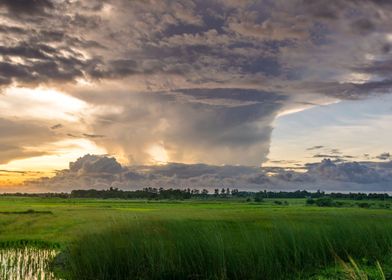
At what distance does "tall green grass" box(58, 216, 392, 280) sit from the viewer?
11891 mm

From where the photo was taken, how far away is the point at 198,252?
12.1 m

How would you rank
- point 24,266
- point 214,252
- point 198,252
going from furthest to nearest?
point 24,266 < point 198,252 < point 214,252

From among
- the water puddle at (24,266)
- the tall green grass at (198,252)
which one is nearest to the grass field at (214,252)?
the tall green grass at (198,252)

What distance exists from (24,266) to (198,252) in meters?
7.90

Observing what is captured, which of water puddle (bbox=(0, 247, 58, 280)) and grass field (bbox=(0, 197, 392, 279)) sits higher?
grass field (bbox=(0, 197, 392, 279))

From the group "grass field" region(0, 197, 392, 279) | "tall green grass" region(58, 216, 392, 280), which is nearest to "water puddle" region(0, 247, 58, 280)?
"grass field" region(0, 197, 392, 279)

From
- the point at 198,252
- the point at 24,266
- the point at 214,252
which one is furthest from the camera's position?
the point at 24,266

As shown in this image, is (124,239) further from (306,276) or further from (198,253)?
(306,276)

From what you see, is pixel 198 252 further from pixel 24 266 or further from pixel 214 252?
pixel 24 266

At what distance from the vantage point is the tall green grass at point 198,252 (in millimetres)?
11891

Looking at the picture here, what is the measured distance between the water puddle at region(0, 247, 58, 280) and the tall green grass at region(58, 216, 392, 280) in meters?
1.41

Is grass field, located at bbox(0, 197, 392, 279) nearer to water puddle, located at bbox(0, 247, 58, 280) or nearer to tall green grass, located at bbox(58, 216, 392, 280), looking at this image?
tall green grass, located at bbox(58, 216, 392, 280)

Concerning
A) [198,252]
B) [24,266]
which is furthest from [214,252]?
[24,266]

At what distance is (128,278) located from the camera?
12305 mm
